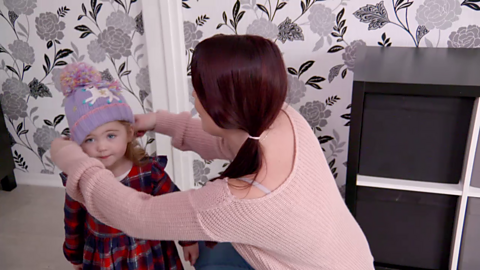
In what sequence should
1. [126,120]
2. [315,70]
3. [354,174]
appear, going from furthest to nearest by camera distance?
[315,70]
[354,174]
[126,120]

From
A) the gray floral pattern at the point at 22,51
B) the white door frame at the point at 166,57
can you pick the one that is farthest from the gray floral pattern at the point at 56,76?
the white door frame at the point at 166,57

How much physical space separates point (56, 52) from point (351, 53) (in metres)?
1.20

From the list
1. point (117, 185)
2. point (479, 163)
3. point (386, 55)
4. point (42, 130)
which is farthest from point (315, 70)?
point (42, 130)

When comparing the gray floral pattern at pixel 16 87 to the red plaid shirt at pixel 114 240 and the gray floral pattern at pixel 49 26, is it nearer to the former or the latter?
the gray floral pattern at pixel 49 26

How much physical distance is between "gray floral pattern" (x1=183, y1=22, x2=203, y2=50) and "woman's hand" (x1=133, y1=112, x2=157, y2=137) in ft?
1.73

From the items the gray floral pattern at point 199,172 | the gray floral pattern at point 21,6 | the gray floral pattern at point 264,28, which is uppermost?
the gray floral pattern at point 21,6

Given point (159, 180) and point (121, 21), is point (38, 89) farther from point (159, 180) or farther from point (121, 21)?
point (159, 180)

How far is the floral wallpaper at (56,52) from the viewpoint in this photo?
1.75 meters

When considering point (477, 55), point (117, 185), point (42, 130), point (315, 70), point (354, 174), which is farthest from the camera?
point (42, 130)

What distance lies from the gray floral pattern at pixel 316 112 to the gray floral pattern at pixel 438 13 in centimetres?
45

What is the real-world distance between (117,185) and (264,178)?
0.33 metres

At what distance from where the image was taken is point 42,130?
2.03 metres

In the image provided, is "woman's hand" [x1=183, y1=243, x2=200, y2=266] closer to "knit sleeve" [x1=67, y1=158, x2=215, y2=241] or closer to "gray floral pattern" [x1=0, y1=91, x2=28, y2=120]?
"knit sleeve" [x1=67, y1=158, x2=215, y2=241]

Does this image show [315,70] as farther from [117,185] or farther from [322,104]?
[117,185]
